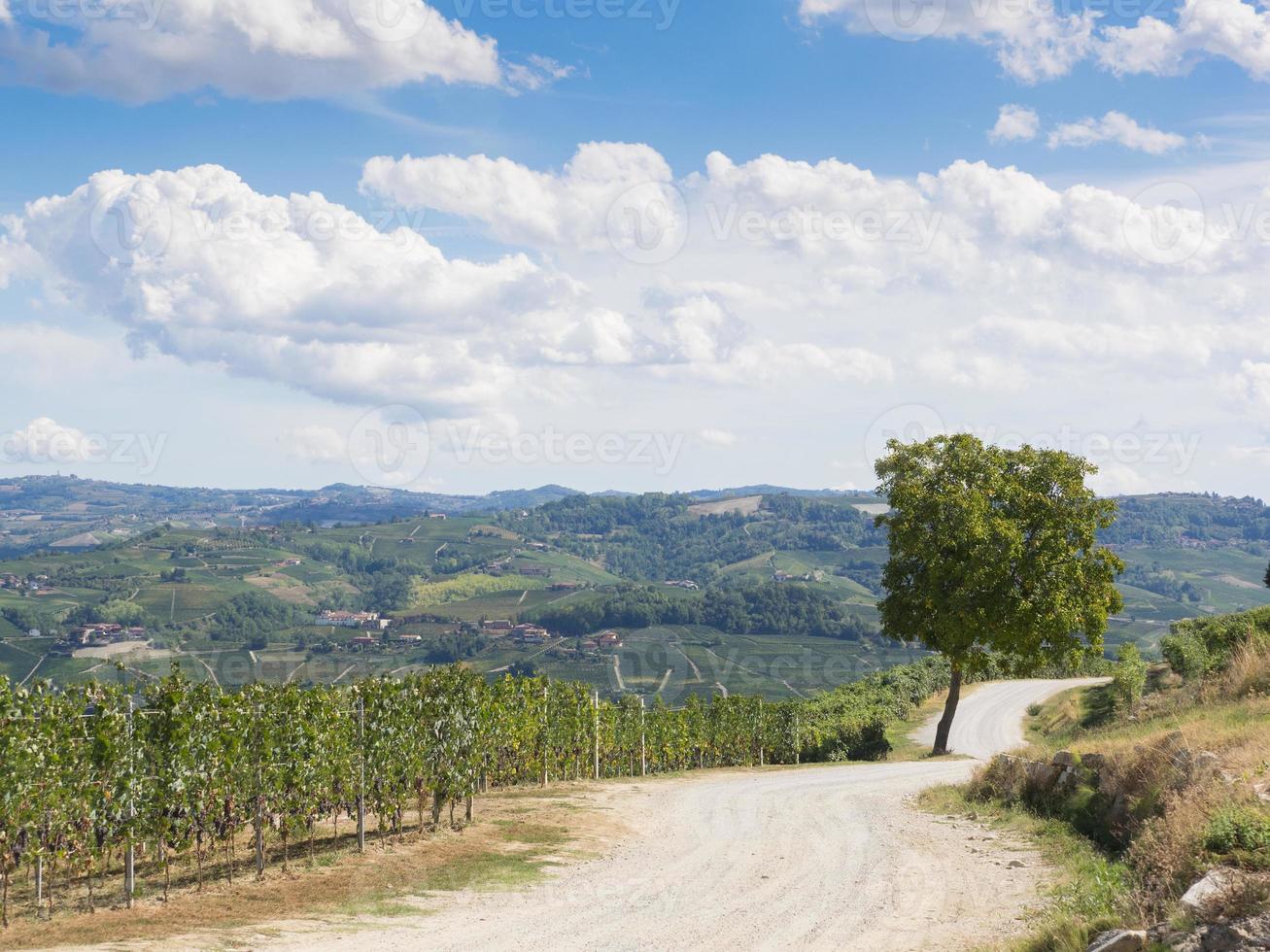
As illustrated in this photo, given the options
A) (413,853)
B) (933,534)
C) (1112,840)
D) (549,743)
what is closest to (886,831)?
(1112,840)

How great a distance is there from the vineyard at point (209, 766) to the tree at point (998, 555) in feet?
67.4

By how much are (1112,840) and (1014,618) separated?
67.1 ft

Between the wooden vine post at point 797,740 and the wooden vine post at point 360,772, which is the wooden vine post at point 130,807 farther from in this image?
the wooden vine post at point 797,740

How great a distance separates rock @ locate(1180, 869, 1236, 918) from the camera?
37.9 ft

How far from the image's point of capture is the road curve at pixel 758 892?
16875 mm

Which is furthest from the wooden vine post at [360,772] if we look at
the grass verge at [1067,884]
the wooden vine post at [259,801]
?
the grass verge at [1067,884]

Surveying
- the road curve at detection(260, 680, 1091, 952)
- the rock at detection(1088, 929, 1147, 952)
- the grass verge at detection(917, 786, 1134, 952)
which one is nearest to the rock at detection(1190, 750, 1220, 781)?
the grass verge at detection(917, 786, 1134, 952)

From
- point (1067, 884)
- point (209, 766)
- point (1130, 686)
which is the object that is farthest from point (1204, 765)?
point (1130, 686)

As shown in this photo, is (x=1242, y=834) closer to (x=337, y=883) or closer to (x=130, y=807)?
(x=337, y=883)

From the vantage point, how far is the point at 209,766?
73.3 ft

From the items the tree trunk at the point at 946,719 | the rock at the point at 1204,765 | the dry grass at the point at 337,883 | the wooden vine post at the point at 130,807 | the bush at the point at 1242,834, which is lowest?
the tree trunk at the point at 946,719

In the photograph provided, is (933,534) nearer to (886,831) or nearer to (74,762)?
(886,831)

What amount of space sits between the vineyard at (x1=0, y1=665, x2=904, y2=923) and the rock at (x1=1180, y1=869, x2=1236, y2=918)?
62.9ft

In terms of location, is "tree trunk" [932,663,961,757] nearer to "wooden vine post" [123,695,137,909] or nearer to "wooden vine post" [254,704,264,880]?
"wooden vine post" [254,704,264,880]
